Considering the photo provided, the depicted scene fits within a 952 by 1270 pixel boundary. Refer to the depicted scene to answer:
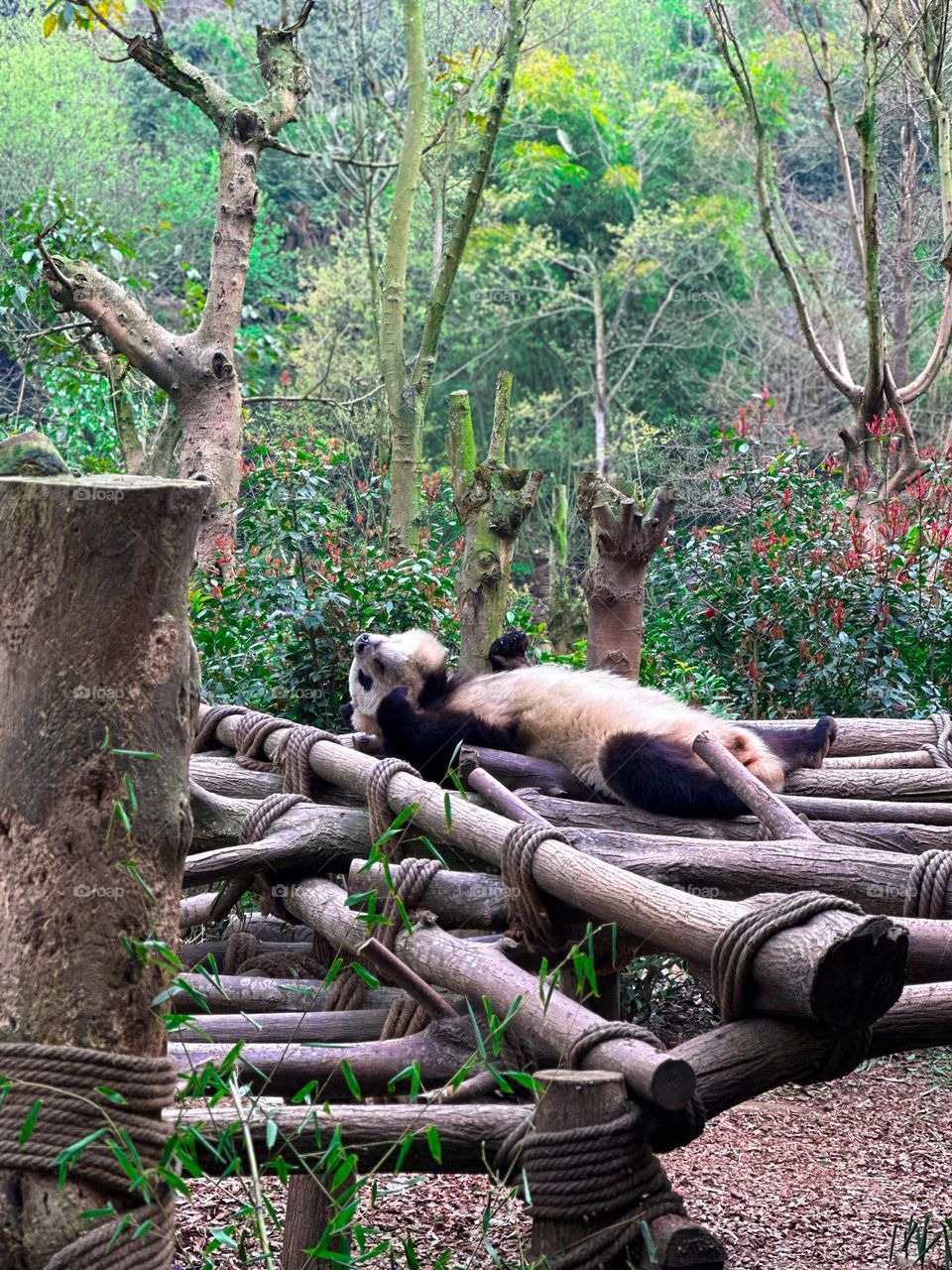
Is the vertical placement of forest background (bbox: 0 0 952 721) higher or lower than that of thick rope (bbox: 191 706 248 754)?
higher

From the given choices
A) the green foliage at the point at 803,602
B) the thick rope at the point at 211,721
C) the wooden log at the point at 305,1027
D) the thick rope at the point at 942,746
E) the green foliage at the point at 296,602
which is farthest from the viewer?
the green foliage at the point at 803,602

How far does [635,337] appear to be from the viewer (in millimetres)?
20016

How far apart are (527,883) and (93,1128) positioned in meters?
0.98

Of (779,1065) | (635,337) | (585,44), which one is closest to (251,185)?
(779,1065)

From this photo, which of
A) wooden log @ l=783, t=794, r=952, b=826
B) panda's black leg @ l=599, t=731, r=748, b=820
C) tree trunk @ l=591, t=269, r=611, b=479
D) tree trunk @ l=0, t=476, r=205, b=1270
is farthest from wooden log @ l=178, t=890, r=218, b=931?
tree trunk @ l=591, t=269, r=611, b=479

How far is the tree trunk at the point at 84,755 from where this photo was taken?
5.69ft

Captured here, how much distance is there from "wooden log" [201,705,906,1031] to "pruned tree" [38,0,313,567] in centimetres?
434

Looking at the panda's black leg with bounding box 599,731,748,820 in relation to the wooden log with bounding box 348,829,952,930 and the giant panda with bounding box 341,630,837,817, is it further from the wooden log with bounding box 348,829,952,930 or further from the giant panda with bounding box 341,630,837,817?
the wooden log with bounding box 348,829,952,930

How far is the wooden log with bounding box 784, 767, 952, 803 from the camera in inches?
137

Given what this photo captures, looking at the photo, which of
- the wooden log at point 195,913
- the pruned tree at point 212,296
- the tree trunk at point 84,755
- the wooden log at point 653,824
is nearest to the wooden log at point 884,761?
the wooden log at point 653,824

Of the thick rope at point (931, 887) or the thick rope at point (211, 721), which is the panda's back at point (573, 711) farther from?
the thick rope at point (931, 887)

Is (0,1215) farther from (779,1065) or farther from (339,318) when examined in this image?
(339,318)

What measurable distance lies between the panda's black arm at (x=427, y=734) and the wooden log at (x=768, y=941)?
1006 mm

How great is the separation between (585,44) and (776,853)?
20101 millimetres
